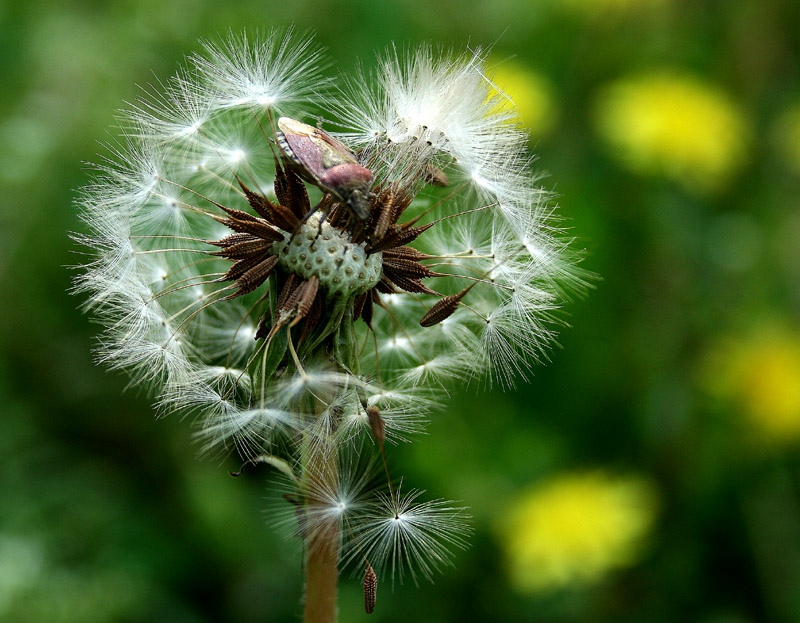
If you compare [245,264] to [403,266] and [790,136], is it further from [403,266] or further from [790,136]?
[790,136]

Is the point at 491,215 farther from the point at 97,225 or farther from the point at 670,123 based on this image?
the point at 670,123

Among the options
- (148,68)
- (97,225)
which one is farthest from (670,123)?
(97,225)

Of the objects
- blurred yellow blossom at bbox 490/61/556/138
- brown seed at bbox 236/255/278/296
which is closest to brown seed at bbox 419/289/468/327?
brown seed at bbox 236/255/278/296

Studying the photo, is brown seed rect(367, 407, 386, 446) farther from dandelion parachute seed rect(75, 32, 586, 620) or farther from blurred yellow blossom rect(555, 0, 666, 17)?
blurred yellow blossom rect(555, 0, 666, 17)

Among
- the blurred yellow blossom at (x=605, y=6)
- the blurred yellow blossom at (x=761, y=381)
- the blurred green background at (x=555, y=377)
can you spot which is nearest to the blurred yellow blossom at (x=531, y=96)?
the blurred green background at (x=555, y=377)

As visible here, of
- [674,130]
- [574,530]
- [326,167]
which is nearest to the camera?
[326,167]

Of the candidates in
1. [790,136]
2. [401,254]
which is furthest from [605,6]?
[401,254]
